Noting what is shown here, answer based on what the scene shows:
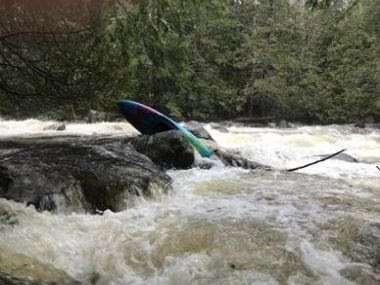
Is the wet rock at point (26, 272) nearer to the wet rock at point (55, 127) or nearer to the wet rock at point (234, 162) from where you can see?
the wet rock at point (234, 162)

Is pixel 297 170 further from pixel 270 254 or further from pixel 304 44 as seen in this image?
pixel 304 44

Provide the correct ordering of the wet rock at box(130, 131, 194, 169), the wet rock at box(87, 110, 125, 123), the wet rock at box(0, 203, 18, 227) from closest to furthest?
the wet rock at box(0, 203, 18, 227) < the wet rock at box(130, 131, 194, 169) < the wet rock at box(87, 110, 125, 123)

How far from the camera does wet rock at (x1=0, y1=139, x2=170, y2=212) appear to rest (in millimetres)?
5016

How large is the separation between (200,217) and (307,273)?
53.1 inches

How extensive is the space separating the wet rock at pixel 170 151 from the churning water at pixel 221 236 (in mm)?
711

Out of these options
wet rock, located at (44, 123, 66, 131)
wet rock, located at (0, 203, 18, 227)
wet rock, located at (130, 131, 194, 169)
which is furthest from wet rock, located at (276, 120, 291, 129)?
wet rock, located at (0, 203, 18, 227)

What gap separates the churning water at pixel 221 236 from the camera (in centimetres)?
382

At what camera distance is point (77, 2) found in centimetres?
590

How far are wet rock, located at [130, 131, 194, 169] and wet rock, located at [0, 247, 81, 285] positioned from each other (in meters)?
3.79

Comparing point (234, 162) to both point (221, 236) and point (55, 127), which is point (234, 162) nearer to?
point (221, 236)

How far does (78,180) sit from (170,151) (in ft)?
7.88

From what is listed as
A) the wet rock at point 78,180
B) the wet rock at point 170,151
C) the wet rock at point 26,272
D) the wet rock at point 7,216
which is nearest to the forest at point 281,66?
the wet rock at point 170,151

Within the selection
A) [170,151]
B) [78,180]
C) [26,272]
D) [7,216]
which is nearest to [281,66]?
[170,151]

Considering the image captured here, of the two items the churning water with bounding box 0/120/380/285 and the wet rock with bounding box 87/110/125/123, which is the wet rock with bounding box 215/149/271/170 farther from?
the wet rock with bounding box 87/110/125/123
